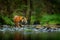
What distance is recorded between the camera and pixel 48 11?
585 inches

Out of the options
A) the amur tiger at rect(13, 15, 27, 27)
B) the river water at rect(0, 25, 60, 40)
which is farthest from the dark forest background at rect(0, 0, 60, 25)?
the river water at rect(0, 25, 60, 40)

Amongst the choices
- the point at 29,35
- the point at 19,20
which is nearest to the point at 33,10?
the point at 19,20

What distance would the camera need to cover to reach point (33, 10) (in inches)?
571

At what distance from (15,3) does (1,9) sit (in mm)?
962

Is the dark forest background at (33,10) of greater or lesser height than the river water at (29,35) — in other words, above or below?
above

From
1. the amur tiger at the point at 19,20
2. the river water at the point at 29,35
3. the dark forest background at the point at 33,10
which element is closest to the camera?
the river water at the point at 29,35

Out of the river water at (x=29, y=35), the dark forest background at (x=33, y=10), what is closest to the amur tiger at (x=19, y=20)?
the dark forest background at (x=33, y=10)

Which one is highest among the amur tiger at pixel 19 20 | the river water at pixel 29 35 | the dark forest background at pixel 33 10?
the dark forest background at pixel 33 10

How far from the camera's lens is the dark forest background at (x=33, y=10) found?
13.7 m

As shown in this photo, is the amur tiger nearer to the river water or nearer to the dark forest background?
the dark forest background

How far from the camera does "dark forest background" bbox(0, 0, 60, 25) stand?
539 inches

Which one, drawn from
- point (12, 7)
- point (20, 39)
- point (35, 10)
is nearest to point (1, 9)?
point (12, 7)

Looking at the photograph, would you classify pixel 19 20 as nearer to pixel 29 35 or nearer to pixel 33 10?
pixel 33 10

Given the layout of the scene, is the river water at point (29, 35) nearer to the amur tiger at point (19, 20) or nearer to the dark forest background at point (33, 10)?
the amur tiger at point (19, 20)
